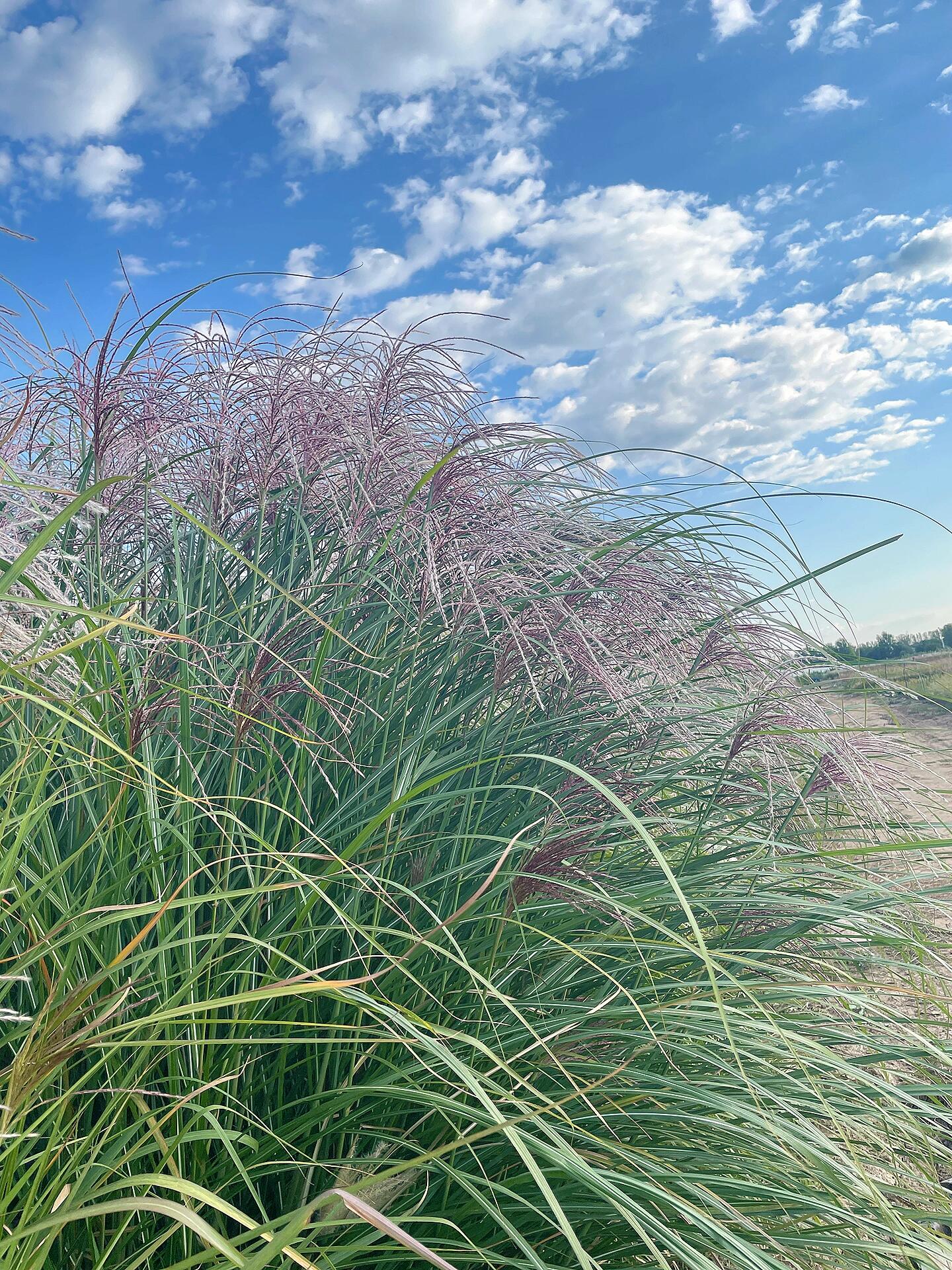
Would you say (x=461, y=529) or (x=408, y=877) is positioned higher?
(x=461, y=529)

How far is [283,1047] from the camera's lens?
54.1 inches

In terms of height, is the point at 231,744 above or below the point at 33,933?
above

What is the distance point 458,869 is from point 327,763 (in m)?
0.48

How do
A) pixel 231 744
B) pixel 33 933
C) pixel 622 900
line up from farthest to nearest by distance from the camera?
pixel 231 744, pixel 622 900, pixel 33 933

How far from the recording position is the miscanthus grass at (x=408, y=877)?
117 cm

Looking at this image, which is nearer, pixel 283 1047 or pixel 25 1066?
pixel 25 1066

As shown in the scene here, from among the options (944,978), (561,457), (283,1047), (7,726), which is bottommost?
(944,978)

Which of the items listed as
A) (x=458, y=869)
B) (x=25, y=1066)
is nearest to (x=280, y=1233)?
(x=25, y=1066)

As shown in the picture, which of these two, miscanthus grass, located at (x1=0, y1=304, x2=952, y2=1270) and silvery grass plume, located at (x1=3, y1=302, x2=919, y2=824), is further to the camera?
silvery grass plume, located at (x1=3, y1=302, x2=919, y2=824)

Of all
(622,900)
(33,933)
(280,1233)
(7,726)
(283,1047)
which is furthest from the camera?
(7,726)

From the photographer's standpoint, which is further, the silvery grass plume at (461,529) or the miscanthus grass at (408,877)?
the silvery grass plume at (461,529)

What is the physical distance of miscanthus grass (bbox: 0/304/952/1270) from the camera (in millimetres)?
1168

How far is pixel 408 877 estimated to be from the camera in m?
1.73

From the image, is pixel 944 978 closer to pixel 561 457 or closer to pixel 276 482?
pixel 561 457
